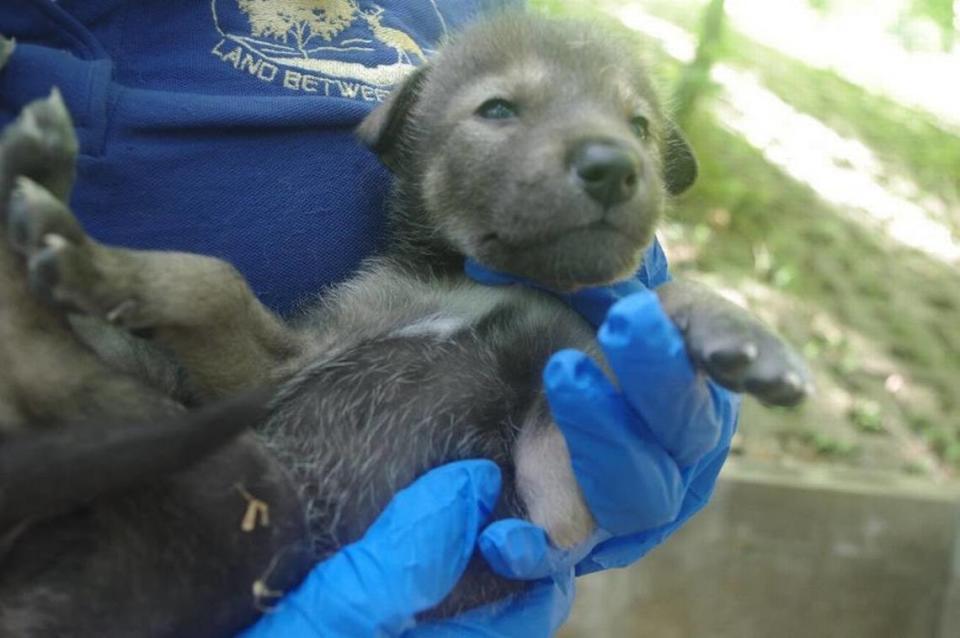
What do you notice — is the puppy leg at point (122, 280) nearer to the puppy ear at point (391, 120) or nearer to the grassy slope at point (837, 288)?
the puppy ear at point (391, 120)

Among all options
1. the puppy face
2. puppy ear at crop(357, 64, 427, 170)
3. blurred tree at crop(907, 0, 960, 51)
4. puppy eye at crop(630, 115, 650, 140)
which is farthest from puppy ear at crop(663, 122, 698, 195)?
blurred tree at crop(907, 0, 960, 51)

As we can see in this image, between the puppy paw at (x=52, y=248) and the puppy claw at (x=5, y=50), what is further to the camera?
the puppy claw at (x=5, y=50)

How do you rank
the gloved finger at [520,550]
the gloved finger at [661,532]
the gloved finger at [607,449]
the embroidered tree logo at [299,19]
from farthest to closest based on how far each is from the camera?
the embroidered tree logo at [299,19], the gloved finger at [661,532], the gloved finger at [520,550], the gloved finger at [607,449]

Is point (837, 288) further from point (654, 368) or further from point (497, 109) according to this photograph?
point (654, 368)

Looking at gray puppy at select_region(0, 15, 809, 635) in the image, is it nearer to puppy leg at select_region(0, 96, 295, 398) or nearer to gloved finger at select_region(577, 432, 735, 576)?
puppy leg at select_region(0, 96, 295, 398)

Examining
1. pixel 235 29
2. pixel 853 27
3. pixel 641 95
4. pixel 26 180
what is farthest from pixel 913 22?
pixel 26 180

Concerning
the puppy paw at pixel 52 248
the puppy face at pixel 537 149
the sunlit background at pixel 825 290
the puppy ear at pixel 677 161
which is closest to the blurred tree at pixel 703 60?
the sunlit background at pixel 825 290

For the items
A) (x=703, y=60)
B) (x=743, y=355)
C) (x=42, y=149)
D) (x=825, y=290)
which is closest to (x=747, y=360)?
(x=743, y=355)
